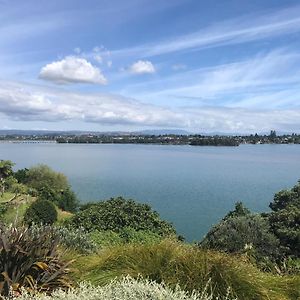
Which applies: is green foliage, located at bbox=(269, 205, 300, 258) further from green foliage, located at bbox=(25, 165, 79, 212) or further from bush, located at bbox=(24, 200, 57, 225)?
green foliage, located at bbox=(25, 165, 79, 212)

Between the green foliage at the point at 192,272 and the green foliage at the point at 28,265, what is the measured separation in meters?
0.32

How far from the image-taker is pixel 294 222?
14.1 meters

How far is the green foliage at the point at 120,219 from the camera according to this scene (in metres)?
14.6

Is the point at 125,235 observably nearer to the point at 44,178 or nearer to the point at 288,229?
the point at 288,229

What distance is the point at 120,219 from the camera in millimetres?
14797

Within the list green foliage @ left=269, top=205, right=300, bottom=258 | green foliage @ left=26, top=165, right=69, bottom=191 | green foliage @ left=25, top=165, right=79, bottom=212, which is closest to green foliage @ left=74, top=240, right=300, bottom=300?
green foliage @ left=269, top=205, right=300, bottom=258

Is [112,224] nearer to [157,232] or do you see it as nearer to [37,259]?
[157,232]

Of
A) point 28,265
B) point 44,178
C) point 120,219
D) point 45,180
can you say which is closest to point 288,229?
point 120,219

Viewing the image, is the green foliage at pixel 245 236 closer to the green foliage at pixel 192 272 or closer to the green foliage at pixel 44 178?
the green foliage at pixel 192 272

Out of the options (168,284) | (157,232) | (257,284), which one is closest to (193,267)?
(168,284)

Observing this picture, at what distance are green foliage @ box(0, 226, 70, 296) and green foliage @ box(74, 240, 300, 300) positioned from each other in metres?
0.32

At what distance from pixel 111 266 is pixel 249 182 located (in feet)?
191

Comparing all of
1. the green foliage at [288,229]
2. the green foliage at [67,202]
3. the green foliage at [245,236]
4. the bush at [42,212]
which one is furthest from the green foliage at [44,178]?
the green foliage at [245,236]

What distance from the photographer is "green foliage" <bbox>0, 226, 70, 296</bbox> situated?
14.7 feet
